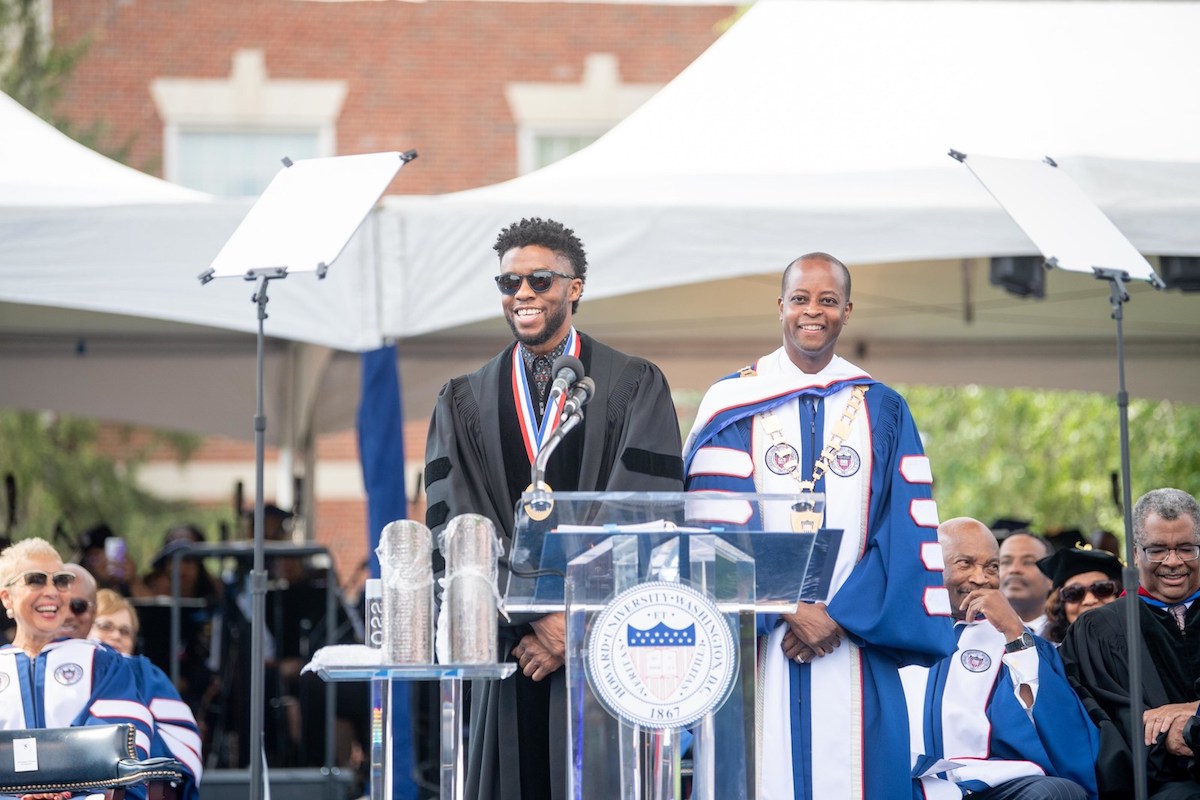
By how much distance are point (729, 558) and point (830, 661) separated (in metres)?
0.87

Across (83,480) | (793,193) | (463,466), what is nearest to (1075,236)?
(793,193)

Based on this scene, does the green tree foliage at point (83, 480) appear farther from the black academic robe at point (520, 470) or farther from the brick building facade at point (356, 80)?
the black academic robe at point (520, 470)

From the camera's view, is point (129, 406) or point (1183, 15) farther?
point (129, 406)

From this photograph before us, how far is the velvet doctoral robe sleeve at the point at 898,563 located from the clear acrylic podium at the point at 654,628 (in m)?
0.64

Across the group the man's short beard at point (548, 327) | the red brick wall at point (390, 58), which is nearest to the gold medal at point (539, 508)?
the man's short beard at point (548, 327)

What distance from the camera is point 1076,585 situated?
6.58 m

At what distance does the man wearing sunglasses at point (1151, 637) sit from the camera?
18.5 ft

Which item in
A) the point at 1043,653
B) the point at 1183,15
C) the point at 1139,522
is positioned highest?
the point at 1183,15

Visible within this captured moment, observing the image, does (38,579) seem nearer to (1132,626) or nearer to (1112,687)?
(1132,626)

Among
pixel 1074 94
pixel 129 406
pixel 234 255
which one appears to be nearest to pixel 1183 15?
pixel 1074 94

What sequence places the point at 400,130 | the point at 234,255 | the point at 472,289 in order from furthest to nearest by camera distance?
1. the point at 400,130
2. the point at 472,289
3. the point at 234,255

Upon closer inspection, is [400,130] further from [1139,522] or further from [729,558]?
[729,558]

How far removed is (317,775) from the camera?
21.7 feet

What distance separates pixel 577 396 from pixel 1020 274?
3.66 meters
